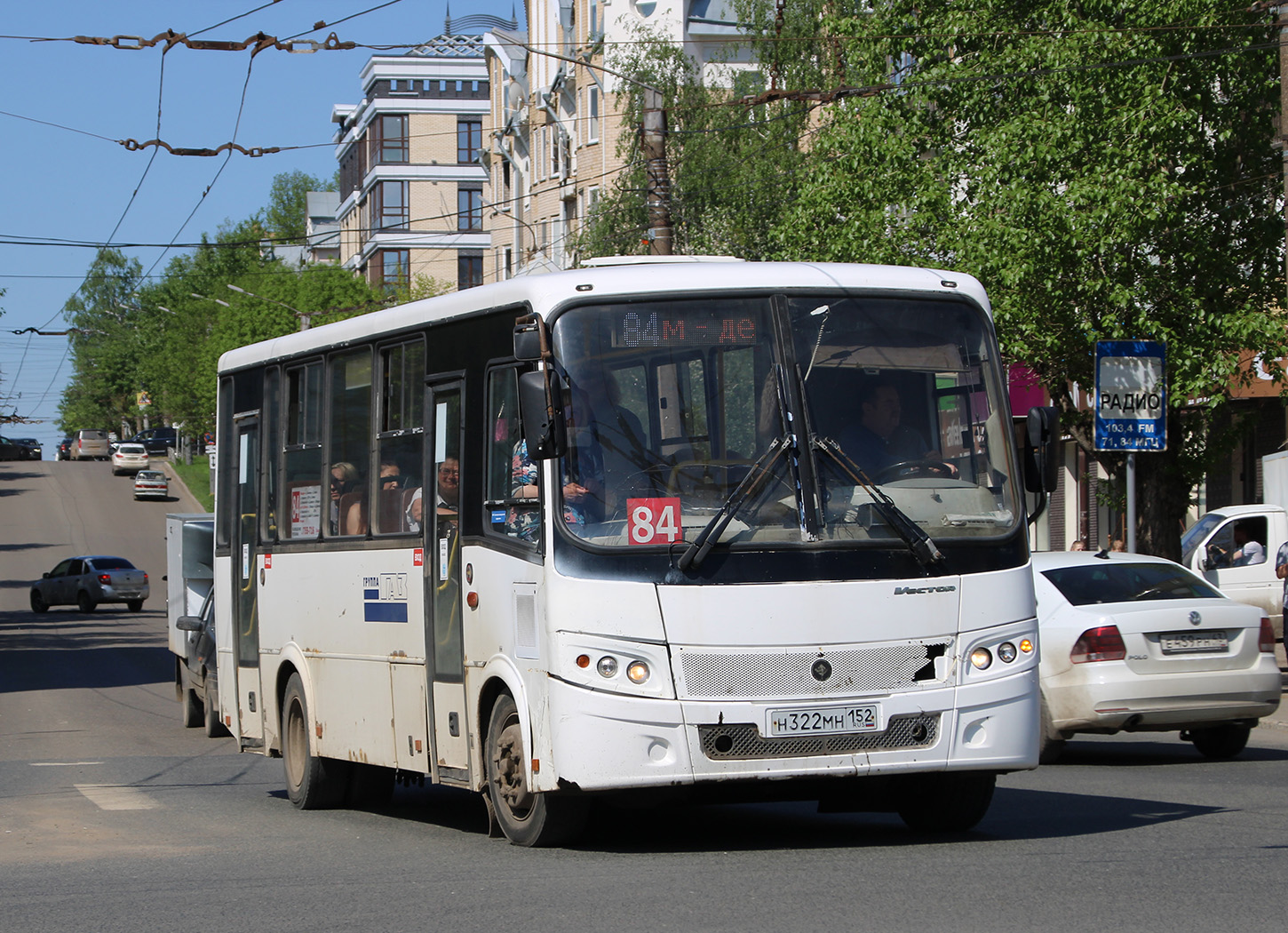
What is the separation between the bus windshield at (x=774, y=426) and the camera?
9016mm

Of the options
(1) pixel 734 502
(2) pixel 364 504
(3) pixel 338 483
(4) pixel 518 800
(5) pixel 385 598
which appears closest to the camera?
(1) pixel 734 502

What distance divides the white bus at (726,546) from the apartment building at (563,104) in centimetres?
3771

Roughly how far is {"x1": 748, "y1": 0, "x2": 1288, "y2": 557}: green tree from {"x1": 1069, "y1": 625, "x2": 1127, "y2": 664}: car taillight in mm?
8964

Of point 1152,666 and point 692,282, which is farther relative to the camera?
point 1152,666

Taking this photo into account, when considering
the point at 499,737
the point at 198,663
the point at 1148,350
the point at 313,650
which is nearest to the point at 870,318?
the point at 499,737

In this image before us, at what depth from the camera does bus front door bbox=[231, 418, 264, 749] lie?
44.7 ft

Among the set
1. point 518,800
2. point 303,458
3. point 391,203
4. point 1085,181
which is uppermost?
point 391,203

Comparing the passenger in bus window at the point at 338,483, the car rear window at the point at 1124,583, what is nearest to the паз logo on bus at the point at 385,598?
the passenger in bus window at the point at 338,483

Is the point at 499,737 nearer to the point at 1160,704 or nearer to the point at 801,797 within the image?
the point at 801,797

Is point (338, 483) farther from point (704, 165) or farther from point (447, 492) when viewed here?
point (704, 165)

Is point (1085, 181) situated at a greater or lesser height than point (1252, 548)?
greater

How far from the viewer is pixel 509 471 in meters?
9.63

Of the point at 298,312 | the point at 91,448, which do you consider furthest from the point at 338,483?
the point at 91,448

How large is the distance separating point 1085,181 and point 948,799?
539 inches
